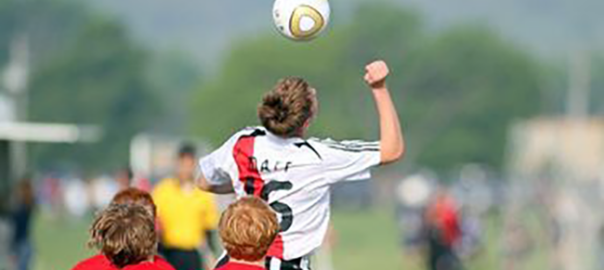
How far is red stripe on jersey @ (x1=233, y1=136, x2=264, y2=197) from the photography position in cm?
880

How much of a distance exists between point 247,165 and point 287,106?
391mm

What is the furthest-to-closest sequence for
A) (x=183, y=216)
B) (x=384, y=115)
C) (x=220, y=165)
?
(x=183, y=216) < (x=220, y=165) < (x=384, y=115)

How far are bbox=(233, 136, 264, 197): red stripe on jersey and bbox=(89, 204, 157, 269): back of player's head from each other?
4.00 feet

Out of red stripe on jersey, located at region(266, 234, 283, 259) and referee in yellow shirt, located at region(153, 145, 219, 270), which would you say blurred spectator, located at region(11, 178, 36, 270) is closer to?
referee in yellow shirt, located at region(153, 145, 219, 270)

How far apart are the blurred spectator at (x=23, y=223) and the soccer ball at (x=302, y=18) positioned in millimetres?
12524

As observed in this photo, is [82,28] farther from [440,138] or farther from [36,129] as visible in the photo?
[36,129]

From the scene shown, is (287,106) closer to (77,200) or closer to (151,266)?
(151,266)

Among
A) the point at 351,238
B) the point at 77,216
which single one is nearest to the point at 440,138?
the point at 77,216

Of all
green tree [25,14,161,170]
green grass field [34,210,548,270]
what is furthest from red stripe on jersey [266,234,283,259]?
green tree [25,14,161,170]

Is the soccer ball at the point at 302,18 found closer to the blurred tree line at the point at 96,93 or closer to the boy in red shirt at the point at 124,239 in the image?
the boy in red shirt at the point at 124,239

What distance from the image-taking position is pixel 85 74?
350 feet

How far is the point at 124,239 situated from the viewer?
24.8ft

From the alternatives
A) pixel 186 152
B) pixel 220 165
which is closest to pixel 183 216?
pixel 186 152

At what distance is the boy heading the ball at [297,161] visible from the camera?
340 inches
